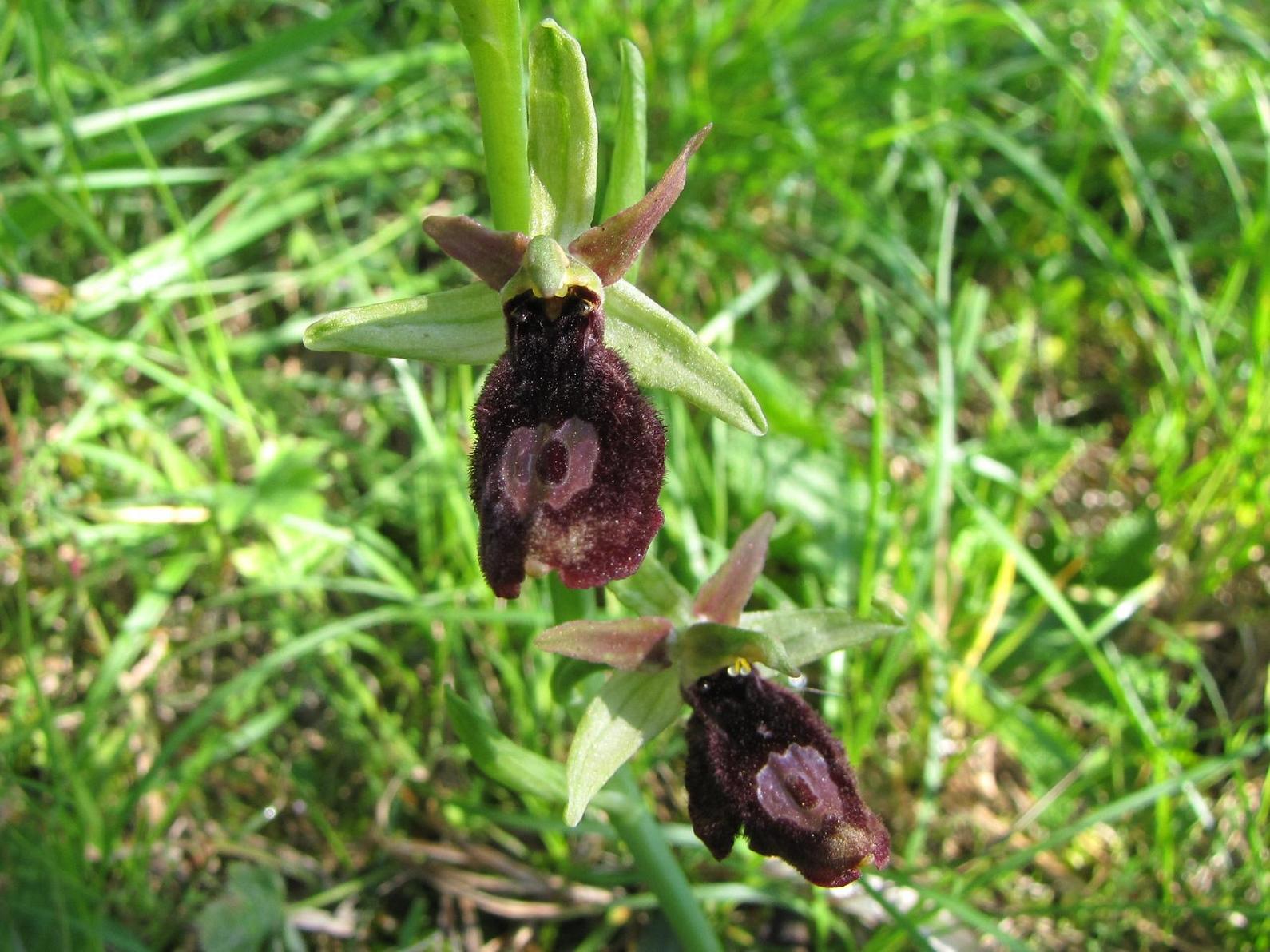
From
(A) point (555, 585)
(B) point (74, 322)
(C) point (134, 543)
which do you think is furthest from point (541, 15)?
(A) point (555, 585)

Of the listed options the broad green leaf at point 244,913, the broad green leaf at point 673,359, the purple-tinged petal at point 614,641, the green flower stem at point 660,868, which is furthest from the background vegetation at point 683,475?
the broad green leaf at point 673,359

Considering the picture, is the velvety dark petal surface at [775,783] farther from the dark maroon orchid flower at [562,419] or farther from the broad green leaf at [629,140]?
the broad green leaf at [629,140]

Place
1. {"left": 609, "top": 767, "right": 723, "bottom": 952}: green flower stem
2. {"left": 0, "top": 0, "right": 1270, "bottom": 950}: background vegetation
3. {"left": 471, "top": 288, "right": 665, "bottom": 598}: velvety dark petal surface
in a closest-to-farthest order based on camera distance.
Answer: {"left": 471, "top": 288, "right": 665, "bottom": 598}: velvety dark petal surface, {"left": 609, "top": 767, "right": 723, "bottom": 952}: green flower stem, {"left": 0, "top": 0, "right": 1270, "bottom": 950}: background vegetation

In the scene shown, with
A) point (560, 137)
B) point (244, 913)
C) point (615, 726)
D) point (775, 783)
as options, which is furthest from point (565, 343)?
point (244, 913)

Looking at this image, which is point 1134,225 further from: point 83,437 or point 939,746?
point 83,437

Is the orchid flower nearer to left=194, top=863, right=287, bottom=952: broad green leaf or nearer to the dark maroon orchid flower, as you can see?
the dark maroon orchid flower

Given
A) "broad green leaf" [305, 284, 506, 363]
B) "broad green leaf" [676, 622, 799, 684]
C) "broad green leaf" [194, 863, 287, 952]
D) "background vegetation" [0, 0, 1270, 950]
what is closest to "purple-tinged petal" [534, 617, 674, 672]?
"broad green leaf" [676, 622, 799, 684]

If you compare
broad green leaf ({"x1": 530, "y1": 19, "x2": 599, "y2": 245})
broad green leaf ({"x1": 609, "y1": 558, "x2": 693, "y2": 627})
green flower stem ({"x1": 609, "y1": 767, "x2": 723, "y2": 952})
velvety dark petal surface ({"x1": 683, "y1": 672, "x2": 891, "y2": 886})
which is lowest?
green flower stem ({"x1": 609, "y1": 767, "x2": 723, "y2": 952})
